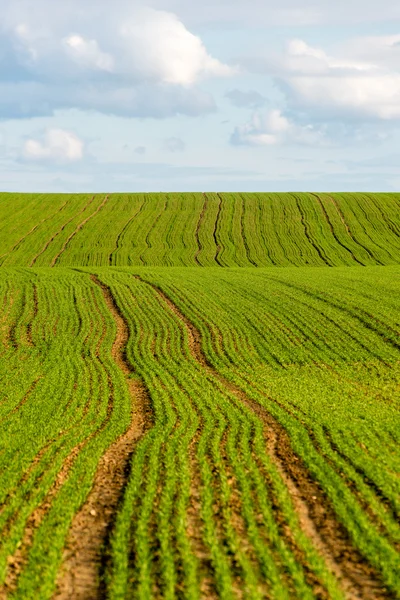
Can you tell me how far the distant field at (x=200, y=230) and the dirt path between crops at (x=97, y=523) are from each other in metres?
59.9

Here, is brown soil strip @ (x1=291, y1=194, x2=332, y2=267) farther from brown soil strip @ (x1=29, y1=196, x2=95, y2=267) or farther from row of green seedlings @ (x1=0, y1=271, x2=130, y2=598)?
row of green seedlings @ (x1=0, y1=271, x2=130, y2=598)

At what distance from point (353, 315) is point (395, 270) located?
24.5m

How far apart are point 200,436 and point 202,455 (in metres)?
1.90

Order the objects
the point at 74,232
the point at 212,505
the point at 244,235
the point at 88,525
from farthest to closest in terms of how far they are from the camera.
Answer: the point at 74,232 → the point at 244,235 → the point at 212,505 → the point at 88,525

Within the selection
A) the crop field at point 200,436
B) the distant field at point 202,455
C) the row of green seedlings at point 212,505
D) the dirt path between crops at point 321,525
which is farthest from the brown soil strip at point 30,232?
the dirt path between crops at point 321,525

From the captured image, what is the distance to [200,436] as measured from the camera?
1947cm

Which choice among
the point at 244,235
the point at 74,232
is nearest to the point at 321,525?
the point at 244,235

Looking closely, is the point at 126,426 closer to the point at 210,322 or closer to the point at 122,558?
the point at 122,558

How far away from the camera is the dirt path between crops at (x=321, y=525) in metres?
11.0

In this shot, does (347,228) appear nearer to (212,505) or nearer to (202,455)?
(202,455)

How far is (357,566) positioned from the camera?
1162 centimetres

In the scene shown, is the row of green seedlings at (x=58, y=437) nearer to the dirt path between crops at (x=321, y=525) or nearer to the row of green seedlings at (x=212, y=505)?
the row of green seedlings at (x=212, y=505)

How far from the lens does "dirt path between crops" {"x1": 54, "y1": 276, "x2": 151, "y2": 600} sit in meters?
11.0

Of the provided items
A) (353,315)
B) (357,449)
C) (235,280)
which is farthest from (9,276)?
(357,449)
